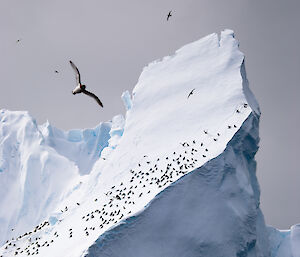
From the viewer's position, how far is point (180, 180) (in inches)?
1083

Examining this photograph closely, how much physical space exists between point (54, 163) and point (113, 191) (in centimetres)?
2944

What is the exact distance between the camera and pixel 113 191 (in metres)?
30.6

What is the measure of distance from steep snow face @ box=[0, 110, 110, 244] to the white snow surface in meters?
20.0

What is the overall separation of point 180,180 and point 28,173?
35.1 m

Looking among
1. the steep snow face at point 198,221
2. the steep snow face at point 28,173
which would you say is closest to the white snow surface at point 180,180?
the steep snow face at point 198,221

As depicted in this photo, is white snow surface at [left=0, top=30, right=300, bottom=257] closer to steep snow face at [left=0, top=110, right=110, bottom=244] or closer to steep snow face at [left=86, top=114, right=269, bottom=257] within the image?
steep snow face at [left=86, top=114, right=269, bottom=257]

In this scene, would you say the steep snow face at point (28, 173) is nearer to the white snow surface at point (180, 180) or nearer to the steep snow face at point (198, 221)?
the white snow surface at point (180, 180)

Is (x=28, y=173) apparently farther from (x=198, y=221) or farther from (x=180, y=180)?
(x=198, y=221)

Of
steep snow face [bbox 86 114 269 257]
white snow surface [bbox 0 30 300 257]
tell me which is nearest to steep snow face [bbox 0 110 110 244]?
white snow surface [bbox 0 30 300 257]

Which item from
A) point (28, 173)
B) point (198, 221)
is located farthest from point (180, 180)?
point (28, 173)

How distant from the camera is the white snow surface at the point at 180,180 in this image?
2656cm

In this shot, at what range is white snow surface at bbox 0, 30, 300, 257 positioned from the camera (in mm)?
26562

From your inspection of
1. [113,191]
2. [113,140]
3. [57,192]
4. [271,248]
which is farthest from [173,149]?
[57,192]

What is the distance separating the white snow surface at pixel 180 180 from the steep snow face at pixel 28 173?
1997cm
